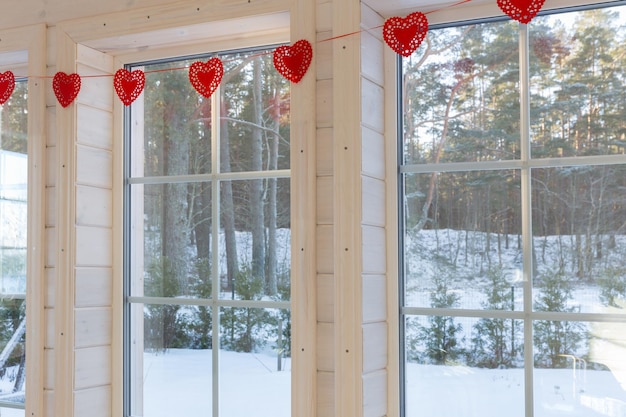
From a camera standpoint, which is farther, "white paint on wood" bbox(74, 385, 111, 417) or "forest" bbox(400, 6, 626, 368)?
"white paint on wood" bbox(74, 385, 111, 417)

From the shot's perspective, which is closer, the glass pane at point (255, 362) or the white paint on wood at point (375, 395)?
the white paint on wood at point (375, 395)

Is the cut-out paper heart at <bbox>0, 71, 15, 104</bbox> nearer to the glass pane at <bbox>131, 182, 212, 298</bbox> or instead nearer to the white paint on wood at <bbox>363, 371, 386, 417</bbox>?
the glass pane at <bbox>131, 182, 212, 298</bbox>

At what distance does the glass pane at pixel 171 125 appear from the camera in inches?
78.0

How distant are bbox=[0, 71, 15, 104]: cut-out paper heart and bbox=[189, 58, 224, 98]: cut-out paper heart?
0.56 meters

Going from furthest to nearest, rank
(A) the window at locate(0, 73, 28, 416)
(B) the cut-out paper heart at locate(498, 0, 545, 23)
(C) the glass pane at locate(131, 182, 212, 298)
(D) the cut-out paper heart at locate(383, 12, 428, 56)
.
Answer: (A) the window at locate(0, 73, 28, 416) < (C) the glass pane at locate(131, 182, 212, 298) < (D) the cut-out paper heart at locate(383, 12, 428, 56) < (B) the cut-out paper heart at locate(498, 0, 545, 23)

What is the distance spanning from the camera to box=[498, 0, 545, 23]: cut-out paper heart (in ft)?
4.80

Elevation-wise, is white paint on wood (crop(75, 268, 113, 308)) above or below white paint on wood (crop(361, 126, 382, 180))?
below

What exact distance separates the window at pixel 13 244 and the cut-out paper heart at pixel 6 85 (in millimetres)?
121

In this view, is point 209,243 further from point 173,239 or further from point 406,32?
point 406,32

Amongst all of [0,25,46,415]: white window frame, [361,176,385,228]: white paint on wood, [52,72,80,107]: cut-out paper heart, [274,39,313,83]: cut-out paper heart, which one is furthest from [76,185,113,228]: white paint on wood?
[361,176,385,228]: white paint on wood

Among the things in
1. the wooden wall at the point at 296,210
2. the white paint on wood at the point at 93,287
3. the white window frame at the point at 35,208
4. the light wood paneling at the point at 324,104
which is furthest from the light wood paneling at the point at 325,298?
the white window frame at the point at 35,208

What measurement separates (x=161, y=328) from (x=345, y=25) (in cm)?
98

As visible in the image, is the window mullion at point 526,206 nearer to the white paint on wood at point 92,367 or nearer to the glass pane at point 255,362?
the glass pane at point 255,362

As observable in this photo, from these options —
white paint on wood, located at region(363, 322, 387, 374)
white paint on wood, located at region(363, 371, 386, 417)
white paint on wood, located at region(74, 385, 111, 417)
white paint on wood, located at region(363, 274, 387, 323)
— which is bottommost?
white paint on wood, located at region(74, 385, 111, 417)
